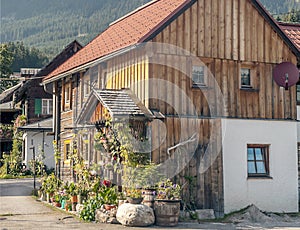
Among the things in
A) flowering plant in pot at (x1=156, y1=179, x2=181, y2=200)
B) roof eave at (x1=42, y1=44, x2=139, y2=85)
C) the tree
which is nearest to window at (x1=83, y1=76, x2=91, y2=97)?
roof eave at (x1=42, y1=44, x2=139, y2=85)

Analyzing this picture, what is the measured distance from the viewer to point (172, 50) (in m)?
20.5

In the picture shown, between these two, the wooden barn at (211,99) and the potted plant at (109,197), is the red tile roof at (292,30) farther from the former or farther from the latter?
the potted plant at (109,197)

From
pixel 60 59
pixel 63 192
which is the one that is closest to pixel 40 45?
pixel 60 59

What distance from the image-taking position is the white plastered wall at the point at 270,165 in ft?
68.8

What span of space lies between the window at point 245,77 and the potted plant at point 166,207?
5.41 metres

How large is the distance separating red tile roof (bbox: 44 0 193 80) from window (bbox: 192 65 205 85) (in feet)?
6.33

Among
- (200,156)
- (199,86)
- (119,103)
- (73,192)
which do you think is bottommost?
(73,192)

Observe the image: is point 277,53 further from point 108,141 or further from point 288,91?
point 108,141

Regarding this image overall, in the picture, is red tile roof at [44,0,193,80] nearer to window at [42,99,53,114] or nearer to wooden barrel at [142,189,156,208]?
→ wooden barrel at [142,189,156,208]

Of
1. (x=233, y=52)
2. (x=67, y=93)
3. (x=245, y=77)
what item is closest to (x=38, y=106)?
(x=67, y=93)

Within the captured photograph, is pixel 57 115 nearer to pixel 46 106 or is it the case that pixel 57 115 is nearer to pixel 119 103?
pixel 119 103

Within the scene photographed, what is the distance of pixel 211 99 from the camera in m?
21.1

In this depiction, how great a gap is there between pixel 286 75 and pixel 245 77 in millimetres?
1351

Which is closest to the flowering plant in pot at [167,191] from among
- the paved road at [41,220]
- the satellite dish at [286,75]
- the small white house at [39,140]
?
the paved road at [41,220]
